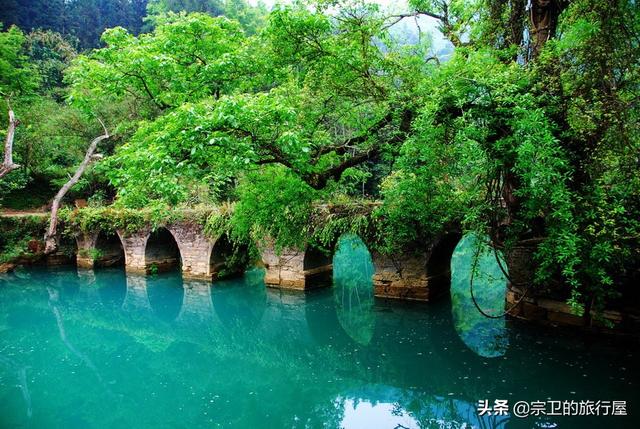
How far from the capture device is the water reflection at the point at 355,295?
9.41 meters

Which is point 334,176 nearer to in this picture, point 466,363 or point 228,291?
point 466,363

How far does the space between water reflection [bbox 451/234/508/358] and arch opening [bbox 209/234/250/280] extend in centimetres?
696

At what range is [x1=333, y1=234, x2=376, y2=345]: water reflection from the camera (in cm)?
941

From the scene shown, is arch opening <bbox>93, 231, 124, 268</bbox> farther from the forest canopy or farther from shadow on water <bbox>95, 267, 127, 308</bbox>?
the forest canopy

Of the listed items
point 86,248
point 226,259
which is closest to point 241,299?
point 226,259

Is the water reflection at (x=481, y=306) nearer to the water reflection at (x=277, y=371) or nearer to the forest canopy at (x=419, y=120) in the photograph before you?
the water reflection at (x=277, y=371)

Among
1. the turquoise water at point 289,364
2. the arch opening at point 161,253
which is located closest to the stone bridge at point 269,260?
the arch opening at point 161,253

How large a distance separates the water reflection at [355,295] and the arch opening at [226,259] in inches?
129

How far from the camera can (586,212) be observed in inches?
210

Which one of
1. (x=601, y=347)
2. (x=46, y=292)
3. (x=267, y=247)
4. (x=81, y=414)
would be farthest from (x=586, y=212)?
(x=46, y=292)

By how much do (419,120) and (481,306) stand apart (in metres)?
5.85

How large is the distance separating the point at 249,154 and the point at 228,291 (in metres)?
7.84

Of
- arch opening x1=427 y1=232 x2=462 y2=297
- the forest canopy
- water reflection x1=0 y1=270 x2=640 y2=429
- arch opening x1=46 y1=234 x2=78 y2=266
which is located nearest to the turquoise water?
water reflection x1=0 y1=270 x2=640 y2=429

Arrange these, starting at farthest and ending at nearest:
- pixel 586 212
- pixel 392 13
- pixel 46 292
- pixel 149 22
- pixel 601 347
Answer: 1. pixel 149 22
2. pixel 46 292
3. pixel 392 13
4. pixel 601 347
5. pixel 586 212
